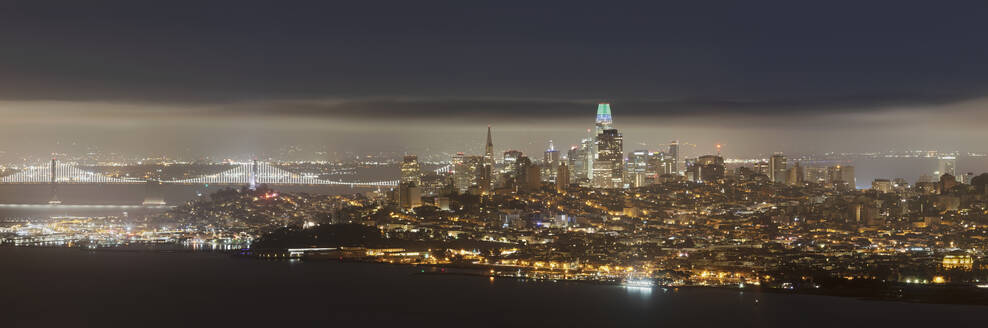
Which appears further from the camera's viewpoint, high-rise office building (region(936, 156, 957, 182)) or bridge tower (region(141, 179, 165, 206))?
bridge tower (region(141, 179, 165, 206))

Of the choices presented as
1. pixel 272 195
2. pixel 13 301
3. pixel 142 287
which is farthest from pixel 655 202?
pixel 13 301

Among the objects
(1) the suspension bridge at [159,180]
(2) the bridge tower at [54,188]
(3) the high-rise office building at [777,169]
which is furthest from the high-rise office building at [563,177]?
(2) the bridge tower at [54,188]

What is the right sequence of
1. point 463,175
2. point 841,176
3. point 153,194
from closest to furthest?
point 463,175 < point 841,176 < point 153,194

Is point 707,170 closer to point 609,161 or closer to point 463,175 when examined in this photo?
point 609,161

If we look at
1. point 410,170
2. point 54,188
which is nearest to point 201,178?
point 54,188

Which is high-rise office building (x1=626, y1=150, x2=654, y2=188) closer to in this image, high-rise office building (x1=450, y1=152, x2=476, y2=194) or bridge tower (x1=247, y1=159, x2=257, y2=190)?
high-rise office building (x1=450, y1=152, x2=476, y2=194)

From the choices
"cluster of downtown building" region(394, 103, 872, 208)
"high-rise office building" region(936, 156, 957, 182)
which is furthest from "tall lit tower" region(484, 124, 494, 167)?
"high-rise office building" region(936, 156, 957, 182)
